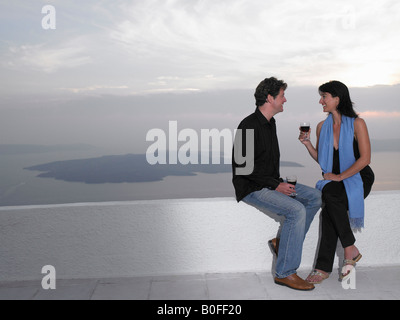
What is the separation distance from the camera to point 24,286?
3.56 meters

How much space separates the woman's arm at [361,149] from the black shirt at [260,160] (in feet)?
1.59

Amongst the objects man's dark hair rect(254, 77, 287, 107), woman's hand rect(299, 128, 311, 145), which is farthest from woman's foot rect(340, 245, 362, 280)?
man's dark hair rect(254, 77, 287, 107)

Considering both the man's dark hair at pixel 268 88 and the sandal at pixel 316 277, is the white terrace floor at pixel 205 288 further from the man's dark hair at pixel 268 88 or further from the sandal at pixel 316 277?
the man's dark hair at pixel 268 88

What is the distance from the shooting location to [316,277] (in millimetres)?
3457

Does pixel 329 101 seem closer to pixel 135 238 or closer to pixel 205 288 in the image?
pixel 205 288

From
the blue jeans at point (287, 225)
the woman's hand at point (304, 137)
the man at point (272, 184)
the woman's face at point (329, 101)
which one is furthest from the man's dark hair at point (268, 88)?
the blue jeans at point (287, 225)

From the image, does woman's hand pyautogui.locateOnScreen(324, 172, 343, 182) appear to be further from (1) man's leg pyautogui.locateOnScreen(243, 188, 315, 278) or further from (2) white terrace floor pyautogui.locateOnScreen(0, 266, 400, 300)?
(2) white terrace floor pyautogui.locateOnScreen(0, 266, 400, 300)

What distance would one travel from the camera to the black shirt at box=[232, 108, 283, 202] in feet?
11.1

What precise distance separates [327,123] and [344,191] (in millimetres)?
524

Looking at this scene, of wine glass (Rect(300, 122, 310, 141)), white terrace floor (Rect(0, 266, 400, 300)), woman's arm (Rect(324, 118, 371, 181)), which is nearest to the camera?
white terrace floor (Rect(0, 266, 400, 300))

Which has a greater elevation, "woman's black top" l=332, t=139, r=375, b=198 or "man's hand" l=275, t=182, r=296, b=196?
"woman's black top" l=332, t=139, r=375, b=198

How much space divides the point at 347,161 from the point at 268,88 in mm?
779
